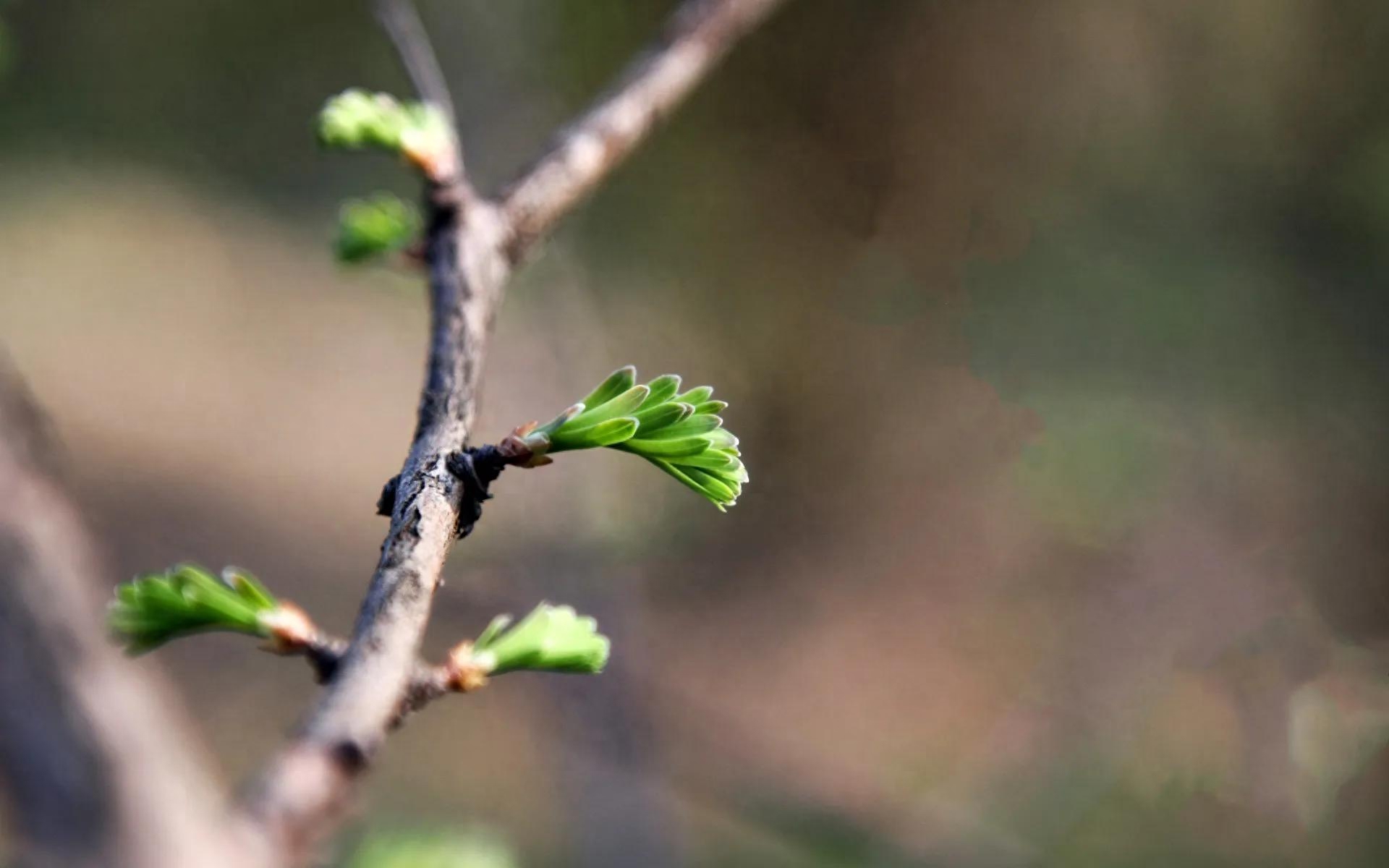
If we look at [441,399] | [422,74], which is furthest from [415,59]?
[441,399]

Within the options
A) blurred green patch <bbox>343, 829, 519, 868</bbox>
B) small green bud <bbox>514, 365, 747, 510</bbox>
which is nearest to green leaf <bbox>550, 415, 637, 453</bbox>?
small green bud <bbox>514, 365, 747, 510</bbox>

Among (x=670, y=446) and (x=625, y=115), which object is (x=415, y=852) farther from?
(x=625, y=115)

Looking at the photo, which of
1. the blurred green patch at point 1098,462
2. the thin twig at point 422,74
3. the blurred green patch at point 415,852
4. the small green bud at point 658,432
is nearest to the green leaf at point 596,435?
the small green bud at point 658,432

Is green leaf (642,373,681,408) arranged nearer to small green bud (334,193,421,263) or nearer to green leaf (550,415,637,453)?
green leaf (550,415,637,453)

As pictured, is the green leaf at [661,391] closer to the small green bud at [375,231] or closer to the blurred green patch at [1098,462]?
the small green bud at [375,231]

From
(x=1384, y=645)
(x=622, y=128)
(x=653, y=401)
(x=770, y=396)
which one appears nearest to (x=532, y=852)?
(x=770, y=396)
